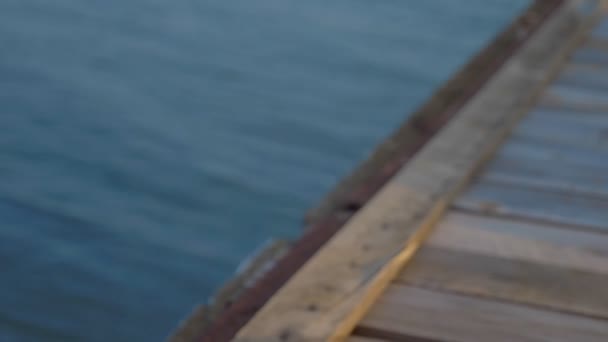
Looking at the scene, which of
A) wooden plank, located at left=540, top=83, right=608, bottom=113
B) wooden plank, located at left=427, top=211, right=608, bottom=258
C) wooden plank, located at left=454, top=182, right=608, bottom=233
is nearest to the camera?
wooden plank, located at left=427, top=211, right=608, bottom=258

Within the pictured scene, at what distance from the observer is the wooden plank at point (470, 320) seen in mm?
1090

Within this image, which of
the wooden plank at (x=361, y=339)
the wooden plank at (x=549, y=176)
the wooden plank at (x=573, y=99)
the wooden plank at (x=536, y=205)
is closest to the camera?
the wooden plank at (x=361, y=339)

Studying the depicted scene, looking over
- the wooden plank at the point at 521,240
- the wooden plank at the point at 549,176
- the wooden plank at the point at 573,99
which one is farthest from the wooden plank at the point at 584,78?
the wooden plank at the point at 521,240

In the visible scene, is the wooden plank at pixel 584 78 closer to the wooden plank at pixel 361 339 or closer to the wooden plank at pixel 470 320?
the wooden plank at pixel 470 320

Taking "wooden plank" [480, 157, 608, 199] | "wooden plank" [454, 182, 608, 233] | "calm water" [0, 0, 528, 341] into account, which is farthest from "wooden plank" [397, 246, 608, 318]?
"calm water" [0, 0, 528, 341]

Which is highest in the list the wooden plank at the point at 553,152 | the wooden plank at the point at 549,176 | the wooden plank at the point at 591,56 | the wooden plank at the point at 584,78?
the wooden plank at the point at 591,56

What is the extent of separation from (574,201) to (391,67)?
2999mm

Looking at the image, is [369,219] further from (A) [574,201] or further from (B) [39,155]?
(B) [39,155]

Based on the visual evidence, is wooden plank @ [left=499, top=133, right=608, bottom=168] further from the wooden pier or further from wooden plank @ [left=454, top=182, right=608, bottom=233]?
wooden plank @ [left=454, top=182, right=608, bottom=233]

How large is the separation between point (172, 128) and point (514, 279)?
2.45 meters

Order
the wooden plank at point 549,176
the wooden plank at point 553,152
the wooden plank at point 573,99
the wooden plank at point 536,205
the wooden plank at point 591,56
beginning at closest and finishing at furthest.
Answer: the wooden plank at point 536,205
the wooden plank at point 549,176
the wooden plank at point 553,152
the wooden plank at point 573,99
the wooden plank at point 591,56

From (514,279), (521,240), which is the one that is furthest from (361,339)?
(521,240)

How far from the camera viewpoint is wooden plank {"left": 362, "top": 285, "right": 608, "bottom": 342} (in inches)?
42.9

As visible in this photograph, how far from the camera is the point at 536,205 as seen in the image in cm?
147
